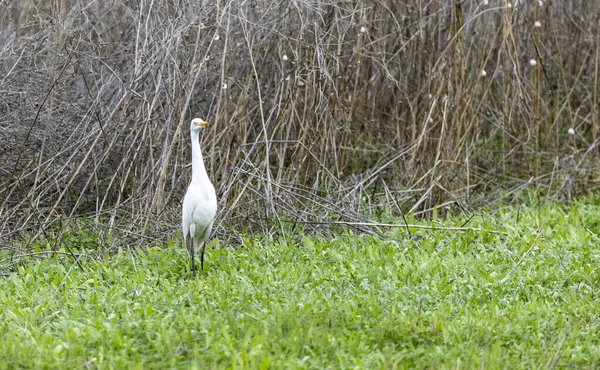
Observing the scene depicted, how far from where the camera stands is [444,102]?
6.95m

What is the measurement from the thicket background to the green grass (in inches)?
27.2

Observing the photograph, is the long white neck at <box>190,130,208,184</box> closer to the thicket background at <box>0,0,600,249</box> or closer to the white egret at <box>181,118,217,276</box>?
the white egret at <box>181,118,217,276</box>

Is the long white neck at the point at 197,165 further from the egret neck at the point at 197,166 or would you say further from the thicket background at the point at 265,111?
the thicket background at the point at 265,111

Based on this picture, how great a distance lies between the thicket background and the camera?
5922 millimetres

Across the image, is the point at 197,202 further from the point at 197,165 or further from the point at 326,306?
the point at 326,306

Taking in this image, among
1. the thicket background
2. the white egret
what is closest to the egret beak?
the white egret

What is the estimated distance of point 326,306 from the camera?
4.12m

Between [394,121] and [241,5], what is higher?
[241,5]

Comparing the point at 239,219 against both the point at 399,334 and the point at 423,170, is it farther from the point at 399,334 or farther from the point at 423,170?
the point at 399,334

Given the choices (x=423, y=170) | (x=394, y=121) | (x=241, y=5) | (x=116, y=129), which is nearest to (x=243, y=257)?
(x=116, y=129)

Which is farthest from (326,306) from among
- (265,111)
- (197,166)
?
(265,111)

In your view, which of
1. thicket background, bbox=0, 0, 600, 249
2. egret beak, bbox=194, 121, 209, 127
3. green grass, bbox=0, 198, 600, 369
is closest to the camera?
green grass, bbox=0, 198, 600, 369

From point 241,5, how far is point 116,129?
121 cm

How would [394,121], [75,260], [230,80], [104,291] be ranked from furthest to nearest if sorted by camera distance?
[394,121], [230,80], [75,260], [104,291]
